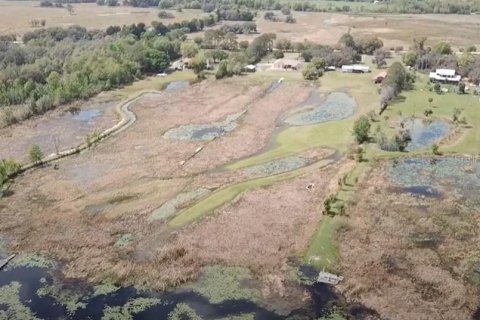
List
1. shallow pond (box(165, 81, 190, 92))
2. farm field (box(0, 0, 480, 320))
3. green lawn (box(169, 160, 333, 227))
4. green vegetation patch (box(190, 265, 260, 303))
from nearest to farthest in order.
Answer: green vegetation patch (box(190, 265, 260, 303)) < farm field (box(0, 0, 480, 320)) < green lawn (box(169, 160, 333, 227)) < shallow pond (box(165, 81, 190, 92))

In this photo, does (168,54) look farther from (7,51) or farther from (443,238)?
(443,238)

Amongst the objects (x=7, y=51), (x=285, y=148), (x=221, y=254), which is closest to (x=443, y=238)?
(x=221, y=254)

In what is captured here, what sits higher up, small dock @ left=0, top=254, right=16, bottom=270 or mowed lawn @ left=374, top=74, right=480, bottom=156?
mowed lawn @ left=374, top=74, right=480, bottom=156

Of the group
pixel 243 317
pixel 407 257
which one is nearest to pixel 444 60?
pixel 407 257

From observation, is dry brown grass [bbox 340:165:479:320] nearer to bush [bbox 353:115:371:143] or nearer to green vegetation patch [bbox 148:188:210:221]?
bush [bbox 353:115:371:143]

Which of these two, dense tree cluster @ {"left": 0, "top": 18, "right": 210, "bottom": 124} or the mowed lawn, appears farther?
dense tree cluster @ {"left": 0, "top": 18, "right": 210, "bottom": 124}

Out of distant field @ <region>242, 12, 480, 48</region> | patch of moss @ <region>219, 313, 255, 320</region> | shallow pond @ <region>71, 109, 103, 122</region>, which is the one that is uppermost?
distant field @ <region>242, 12, 480, 48</region>

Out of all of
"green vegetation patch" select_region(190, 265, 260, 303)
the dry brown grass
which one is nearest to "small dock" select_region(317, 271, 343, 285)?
the dry brown grass
